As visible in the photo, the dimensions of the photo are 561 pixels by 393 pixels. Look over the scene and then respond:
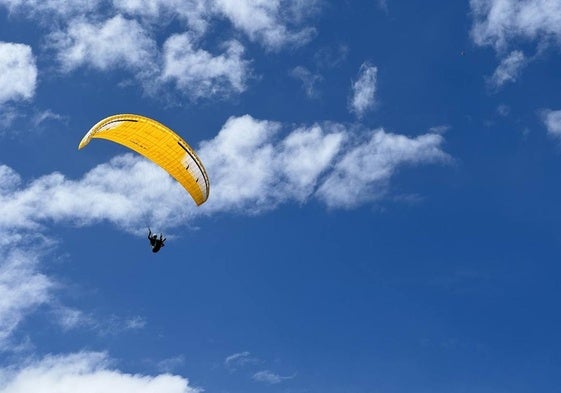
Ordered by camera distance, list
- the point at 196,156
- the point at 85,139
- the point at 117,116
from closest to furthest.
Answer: the point at 85,139
the point at 117,116
the point at 196,156

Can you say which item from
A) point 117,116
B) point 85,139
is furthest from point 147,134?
point 85,139

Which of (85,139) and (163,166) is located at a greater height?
(163,166)

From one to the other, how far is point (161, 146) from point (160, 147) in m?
0.19

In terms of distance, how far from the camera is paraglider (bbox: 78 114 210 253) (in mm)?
57750

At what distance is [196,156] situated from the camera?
6216cm

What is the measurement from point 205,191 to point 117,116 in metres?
10.4

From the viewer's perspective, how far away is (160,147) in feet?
199

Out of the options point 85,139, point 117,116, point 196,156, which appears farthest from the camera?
point 196,156

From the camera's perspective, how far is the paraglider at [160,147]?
57750 millimetres

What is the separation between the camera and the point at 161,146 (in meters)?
60.5

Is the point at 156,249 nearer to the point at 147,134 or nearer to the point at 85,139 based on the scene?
the point at 147,134

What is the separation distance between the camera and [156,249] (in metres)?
63.6

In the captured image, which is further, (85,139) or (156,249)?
(156,249)

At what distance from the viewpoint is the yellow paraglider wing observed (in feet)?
189
